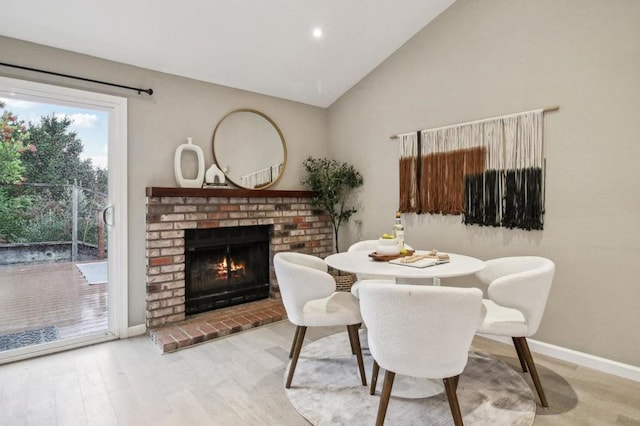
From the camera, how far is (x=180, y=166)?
3283mm

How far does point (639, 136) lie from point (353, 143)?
8.36ft

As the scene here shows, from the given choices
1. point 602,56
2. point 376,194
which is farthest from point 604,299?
point 376,194

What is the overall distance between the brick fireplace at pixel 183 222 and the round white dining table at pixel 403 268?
1486 mm

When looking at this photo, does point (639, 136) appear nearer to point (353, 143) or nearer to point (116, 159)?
point (353, 143)

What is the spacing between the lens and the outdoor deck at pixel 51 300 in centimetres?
267

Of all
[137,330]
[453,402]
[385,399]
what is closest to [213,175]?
[137,330]

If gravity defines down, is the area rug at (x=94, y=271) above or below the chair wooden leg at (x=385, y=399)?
above

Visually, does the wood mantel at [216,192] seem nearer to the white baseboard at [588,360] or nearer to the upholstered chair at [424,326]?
the upholstered chair at [424,326]

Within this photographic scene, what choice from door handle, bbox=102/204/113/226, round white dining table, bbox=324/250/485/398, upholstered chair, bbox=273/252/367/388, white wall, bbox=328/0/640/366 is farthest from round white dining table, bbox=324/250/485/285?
door handle, bbox=102/204/113/226

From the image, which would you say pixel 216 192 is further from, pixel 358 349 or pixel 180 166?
pixel 358 349

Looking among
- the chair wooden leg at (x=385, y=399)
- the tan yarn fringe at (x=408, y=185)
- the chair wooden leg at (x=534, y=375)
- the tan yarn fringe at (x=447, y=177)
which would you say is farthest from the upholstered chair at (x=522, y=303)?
the tan yarn fringe at (x=408, y=185)

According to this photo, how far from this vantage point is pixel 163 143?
321 cm

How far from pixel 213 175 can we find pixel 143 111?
81 cm

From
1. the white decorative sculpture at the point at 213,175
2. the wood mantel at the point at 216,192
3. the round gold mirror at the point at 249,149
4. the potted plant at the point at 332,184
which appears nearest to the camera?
the wood mantel at the point at 216,192
